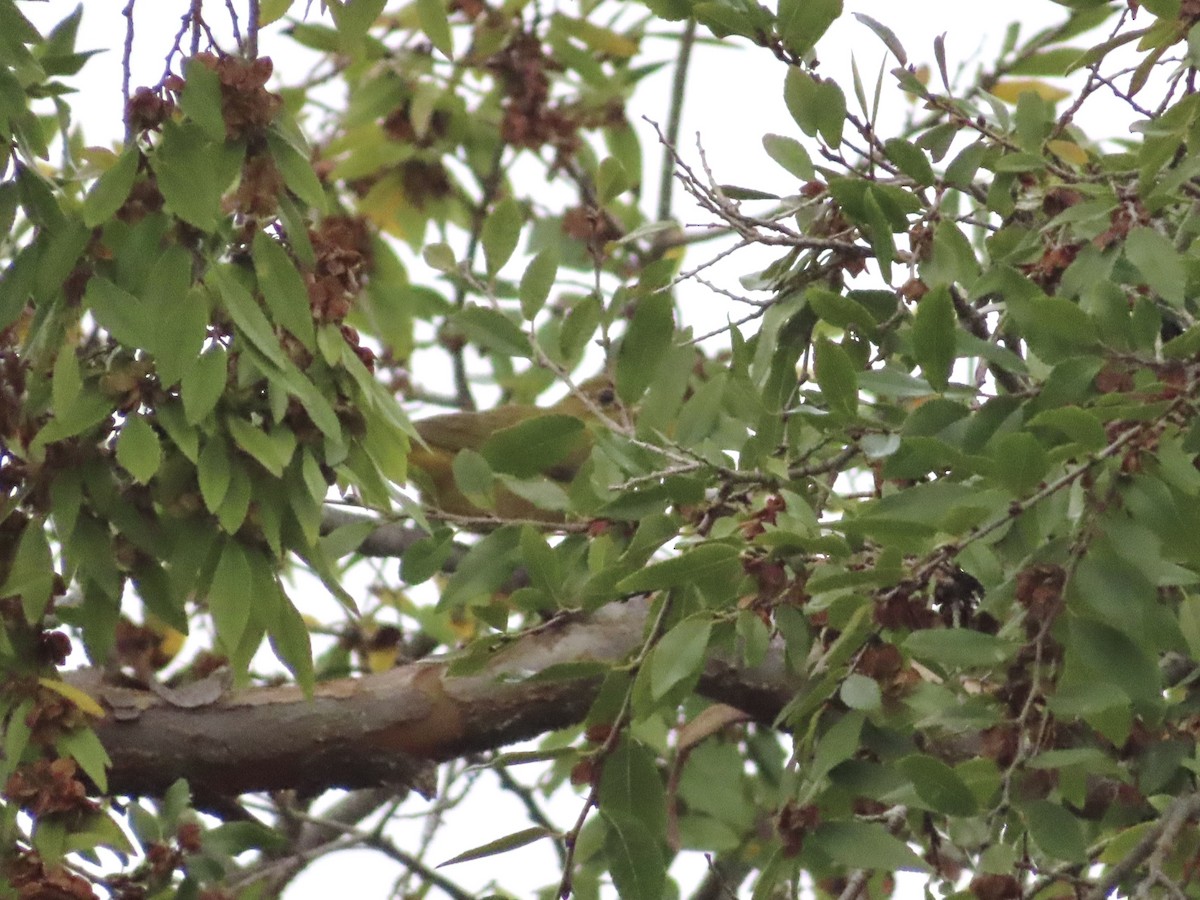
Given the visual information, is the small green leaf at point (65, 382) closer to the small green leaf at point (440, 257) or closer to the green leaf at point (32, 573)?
the green leaf at point (32, 573)

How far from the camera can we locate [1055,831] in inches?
62.3

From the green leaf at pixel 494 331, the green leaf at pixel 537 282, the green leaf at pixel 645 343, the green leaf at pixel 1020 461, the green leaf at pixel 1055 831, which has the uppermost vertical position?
the green leaf at pixel 537 282

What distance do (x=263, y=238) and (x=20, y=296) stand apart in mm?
262

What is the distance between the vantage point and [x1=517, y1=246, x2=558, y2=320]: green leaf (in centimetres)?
205

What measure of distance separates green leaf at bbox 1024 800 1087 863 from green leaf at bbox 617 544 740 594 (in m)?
0.39

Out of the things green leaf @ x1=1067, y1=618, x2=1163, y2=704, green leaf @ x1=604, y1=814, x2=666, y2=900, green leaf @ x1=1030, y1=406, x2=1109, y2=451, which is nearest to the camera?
green leaf @ x1=1030, y1=406, x2=1109, y2=451

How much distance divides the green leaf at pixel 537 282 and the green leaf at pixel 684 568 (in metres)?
0.61

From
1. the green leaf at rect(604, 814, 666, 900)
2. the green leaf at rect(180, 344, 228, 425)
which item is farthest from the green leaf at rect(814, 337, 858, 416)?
the green leaf at rect(180, 344, 228, 425)

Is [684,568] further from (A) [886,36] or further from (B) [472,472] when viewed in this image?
(A) [886,36]

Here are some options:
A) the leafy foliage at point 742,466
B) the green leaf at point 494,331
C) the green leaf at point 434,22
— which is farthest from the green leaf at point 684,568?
the green leaf at point 434,22

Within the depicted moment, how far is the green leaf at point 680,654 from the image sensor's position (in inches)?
60.3

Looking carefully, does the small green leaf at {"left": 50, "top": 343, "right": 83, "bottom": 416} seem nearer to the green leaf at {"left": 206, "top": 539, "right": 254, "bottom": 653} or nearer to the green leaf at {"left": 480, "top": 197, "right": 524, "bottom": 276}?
the green leaf at {"left": 206, "top": 539, "right": 254, "bottom": 653}

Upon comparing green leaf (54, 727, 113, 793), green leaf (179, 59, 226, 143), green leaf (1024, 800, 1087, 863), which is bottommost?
green leaf (1024, 800, 1087, 863)

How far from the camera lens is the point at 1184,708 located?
1829 mm
